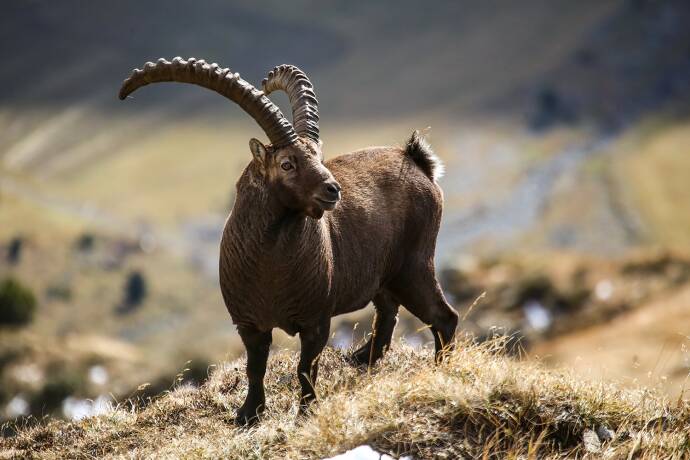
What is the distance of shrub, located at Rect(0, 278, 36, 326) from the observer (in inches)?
3388

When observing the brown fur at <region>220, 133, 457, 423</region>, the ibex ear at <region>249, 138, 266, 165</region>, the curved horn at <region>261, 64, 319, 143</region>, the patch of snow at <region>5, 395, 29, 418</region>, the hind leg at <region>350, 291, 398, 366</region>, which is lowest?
the patch of snow at <region>5, 395, 29, 418</region>

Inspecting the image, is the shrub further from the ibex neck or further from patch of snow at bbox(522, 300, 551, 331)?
the ibex neck

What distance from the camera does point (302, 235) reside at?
35.0 feet

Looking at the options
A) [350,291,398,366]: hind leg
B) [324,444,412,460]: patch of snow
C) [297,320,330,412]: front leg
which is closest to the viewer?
[324,444,412,460]: patch of snow

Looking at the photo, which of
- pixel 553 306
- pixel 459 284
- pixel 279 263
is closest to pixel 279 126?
pixel 279 263

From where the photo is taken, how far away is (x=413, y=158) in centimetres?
1318

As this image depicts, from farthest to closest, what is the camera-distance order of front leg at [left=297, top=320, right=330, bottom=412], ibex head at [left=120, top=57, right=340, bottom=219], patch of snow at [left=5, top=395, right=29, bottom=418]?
patch of snow at [left=5, top=395, right=29, bottom=418], front leg at [left=297, top=320, right=330, bottom=412], ibex head at [left=120, top=57, right=340, bottom=219]

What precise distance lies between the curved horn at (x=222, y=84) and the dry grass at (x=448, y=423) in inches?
118

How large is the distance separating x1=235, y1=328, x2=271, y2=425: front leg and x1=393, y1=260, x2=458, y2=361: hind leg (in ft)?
7.24

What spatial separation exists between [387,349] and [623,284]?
108ft

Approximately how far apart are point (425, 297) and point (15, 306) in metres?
82.7

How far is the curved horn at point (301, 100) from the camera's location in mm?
11102

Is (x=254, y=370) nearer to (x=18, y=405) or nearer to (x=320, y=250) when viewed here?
(x=320, y=250)

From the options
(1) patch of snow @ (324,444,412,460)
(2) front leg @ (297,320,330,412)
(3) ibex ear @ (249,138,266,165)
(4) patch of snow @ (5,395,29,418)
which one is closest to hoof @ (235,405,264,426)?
(2) front leg @ (297,320,330,412)
